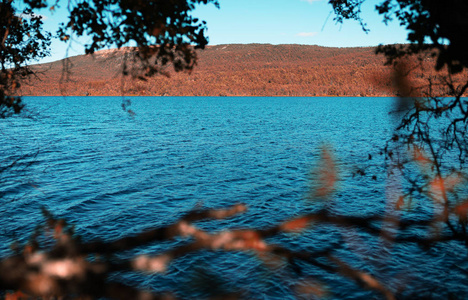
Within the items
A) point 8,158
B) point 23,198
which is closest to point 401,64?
point 23,198

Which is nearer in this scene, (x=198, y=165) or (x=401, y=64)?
(x=401, y=64)

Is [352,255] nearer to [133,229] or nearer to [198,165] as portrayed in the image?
[133,229]

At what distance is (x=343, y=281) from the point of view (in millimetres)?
9969

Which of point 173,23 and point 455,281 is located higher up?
point 173,23

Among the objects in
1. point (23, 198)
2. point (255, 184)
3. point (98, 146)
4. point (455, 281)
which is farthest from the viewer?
point (98, 146)

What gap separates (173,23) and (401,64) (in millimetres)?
4094

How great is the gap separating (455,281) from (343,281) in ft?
9.76

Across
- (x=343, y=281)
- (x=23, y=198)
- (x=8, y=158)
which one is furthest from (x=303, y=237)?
(x=8, y=158)

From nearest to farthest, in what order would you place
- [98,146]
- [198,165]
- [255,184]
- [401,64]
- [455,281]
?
[401,64] → [455,281] → [255,184] → [198,165] → [98,146]

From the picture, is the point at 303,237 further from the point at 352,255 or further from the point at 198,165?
the point at 198,165

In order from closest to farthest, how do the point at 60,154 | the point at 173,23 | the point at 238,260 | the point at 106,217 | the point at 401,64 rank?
the point at 173,23 < the point at 401,64 < the point at 238,260 < the point at 106,217 < the point at 60,154

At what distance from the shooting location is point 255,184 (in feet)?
66.0

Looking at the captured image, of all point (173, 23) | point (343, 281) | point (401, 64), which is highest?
point (173, 23)

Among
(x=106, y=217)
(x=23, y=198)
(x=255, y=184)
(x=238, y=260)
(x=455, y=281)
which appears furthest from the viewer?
(x=255, y=184)
